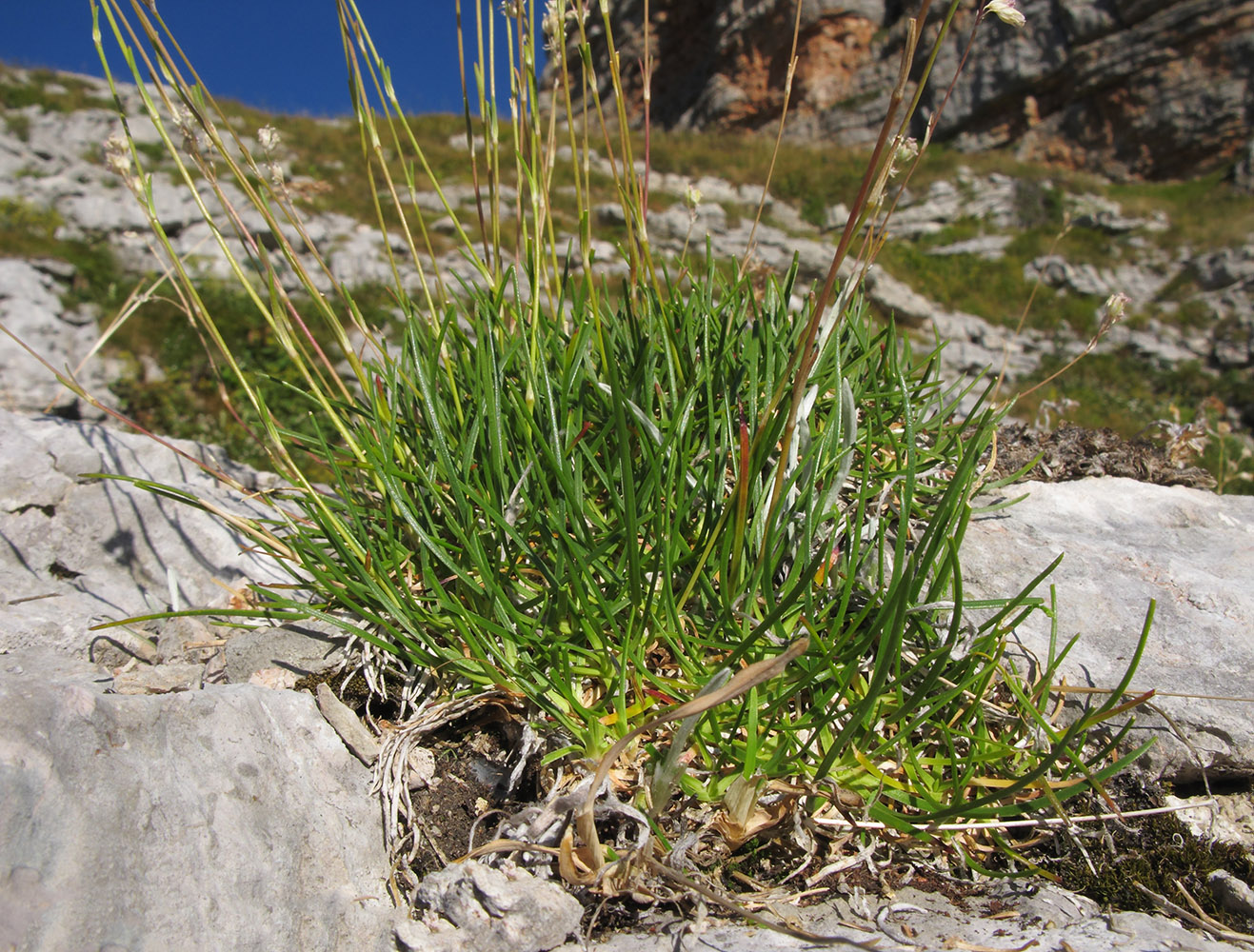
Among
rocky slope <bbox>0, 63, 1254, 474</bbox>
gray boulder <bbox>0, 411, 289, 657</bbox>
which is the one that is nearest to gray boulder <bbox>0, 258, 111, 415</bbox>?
rocky slope <bbox>0, 63, 1254, 474</bbox>

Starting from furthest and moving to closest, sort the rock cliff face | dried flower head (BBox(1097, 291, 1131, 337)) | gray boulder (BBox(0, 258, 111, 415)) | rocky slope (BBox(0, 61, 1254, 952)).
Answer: the rock cliff face, gray boulder (BBox(0, 258, 111, 415)), dried flower head (BBox(1097, 291, 1131, 337)), rocky slope (BBox(0, 61, 1254, 952))

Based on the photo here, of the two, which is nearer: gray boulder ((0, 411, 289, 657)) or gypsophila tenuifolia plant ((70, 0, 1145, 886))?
gypsophila tenuifolia plant ((70, 0, 1145, 886))

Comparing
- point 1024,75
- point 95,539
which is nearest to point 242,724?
point 95,539

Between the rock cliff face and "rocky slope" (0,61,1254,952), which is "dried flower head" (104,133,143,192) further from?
the rock cliff face

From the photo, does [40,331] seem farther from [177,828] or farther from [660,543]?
[660,543]

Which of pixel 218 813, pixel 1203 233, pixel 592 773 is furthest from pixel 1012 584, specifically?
pixel 1203 233

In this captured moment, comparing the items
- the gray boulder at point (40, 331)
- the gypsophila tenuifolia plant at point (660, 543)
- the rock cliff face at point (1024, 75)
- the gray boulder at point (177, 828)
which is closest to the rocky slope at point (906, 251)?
the gray boulder at point (40, 331)
